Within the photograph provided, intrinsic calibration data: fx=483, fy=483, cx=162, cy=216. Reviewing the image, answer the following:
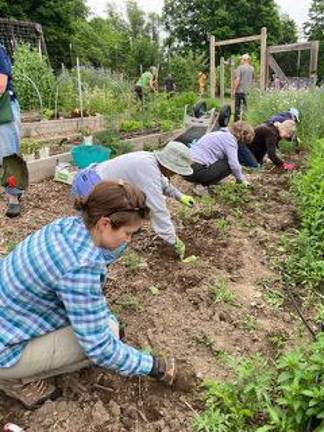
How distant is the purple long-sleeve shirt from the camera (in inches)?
202

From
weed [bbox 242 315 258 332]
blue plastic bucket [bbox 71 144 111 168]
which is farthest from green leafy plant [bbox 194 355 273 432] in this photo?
blue plastic bucket [bbox 71 144 111 168]

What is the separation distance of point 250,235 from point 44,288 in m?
2.71

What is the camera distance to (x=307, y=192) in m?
4.82

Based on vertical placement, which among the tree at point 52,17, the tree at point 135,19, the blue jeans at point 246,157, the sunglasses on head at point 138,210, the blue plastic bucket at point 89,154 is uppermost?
the tree at point 135,19


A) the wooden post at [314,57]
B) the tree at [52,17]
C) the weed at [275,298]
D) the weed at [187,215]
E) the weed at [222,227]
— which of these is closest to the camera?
the weed at [275,298]

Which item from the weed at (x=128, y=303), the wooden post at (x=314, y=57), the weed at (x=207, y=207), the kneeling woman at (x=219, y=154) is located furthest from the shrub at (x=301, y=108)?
the weed at (x=128, y=303)

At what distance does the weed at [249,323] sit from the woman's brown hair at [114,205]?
137 centimetres

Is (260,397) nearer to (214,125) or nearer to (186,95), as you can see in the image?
(214,125)

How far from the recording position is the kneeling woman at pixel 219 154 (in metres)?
5.15

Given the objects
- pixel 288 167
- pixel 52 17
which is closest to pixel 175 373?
pixel 288 167

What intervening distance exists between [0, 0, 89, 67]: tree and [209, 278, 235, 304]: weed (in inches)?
1008

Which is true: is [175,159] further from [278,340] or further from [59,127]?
[59,127]

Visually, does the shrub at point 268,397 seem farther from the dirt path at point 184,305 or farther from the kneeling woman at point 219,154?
the kneeling woman at point 219,154

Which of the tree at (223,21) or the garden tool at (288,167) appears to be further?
the tree at (223,21)
